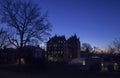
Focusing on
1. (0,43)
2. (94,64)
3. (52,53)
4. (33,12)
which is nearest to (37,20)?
(33,12)

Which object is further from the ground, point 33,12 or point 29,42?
point 33,12

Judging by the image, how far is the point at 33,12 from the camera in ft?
187

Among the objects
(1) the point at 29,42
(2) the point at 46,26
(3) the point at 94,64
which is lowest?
(3) the point at 94,64

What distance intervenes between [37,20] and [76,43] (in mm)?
112595

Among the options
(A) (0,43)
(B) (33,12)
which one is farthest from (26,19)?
(A) (0,43)

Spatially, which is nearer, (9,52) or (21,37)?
(21,37)

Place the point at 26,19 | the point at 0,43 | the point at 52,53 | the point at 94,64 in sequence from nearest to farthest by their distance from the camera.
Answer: the point at 94,64 → the point at 26,19 → the point at 0,43 → the point at 52,53

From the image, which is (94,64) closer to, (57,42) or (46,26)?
(46,26)

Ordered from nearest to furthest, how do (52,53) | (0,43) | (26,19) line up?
(26,19) → (0,43) → (52,53)

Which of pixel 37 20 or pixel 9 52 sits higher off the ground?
pixel 37 20

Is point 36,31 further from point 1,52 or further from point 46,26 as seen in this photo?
point 1,52


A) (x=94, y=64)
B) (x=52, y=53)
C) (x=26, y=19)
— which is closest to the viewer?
(x=94, y=64)

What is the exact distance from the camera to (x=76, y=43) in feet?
552

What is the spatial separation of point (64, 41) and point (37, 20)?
373ft
